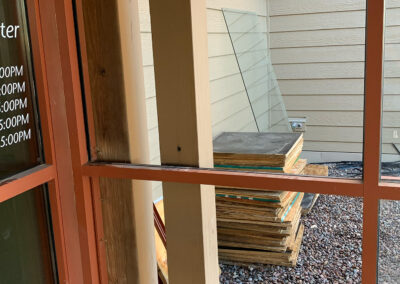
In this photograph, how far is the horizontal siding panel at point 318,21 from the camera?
3.37 m

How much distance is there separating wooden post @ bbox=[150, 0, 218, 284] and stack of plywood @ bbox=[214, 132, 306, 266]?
0.91 m

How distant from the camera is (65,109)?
127cm

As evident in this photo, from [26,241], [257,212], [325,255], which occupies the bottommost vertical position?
[325,255]

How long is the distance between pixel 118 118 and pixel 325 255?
173 centimetres

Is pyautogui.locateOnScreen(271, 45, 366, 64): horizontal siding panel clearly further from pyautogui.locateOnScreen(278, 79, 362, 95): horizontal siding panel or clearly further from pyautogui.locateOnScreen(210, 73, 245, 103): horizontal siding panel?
pyautogui.locateOnScreen(210, 73, 245, 103): horizontal siding panel

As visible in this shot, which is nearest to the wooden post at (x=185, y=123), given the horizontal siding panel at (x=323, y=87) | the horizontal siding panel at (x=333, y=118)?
the horizontal siding panel at (x=333, y=118)

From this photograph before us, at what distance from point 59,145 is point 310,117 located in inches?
90.5

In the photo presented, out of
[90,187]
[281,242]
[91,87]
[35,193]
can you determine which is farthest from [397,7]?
[281,242]

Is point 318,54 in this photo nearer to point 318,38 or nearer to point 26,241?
point 318,38

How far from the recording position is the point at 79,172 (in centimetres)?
132

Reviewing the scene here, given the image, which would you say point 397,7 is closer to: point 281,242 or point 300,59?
point 281,242

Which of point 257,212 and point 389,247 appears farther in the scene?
point 257,212

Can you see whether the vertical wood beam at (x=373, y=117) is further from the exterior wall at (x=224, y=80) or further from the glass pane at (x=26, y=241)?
the exterior wall at (x=224, y=80)

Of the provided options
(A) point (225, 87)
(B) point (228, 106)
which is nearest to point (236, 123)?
(B) point (228, 106)
